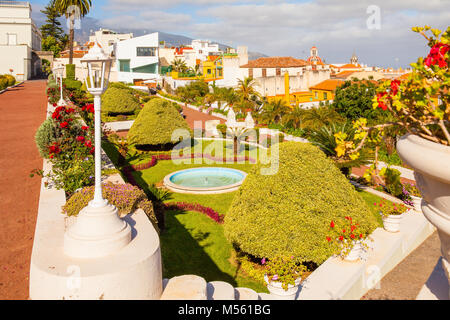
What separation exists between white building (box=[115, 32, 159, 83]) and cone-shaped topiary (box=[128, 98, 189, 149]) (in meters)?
48.9

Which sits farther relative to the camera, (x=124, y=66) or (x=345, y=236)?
(x=124, y=66)

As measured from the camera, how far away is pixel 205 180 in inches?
627

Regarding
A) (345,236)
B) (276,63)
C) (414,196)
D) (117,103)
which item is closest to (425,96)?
(345,236)

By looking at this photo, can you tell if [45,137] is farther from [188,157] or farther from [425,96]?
[425,96]

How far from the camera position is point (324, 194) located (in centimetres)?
766

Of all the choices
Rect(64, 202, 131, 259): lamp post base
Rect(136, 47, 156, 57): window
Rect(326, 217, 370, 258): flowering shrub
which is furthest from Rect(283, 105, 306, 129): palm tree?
Rect(136, 47, 156, 57): window

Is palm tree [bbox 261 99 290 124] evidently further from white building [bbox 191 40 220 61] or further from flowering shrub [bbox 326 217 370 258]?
white building [bbox 191 40 220 61]

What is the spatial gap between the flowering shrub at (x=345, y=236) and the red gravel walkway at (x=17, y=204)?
4878 millimetres

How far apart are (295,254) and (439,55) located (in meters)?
5.67

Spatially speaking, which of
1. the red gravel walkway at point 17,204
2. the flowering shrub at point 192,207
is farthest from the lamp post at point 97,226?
the flowering shrub at point 192,207

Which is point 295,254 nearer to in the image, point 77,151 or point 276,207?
Result: point 276,207

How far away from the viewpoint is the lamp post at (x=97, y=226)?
13.5 feet

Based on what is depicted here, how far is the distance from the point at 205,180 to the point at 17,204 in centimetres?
859
